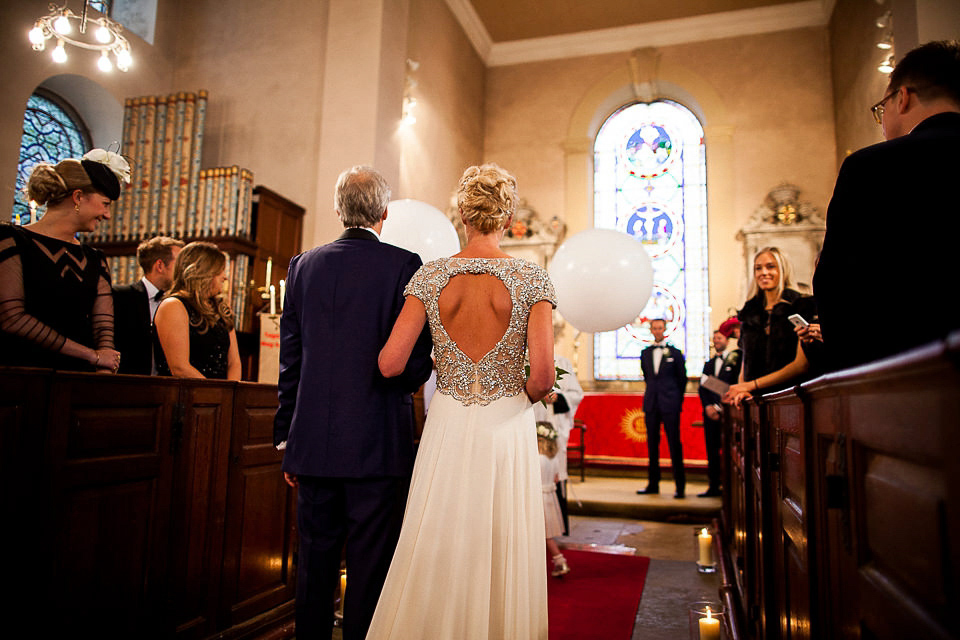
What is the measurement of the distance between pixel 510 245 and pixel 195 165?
4.69 m

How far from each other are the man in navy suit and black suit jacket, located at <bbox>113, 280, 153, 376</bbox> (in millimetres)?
1412

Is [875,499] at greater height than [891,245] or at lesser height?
lesser

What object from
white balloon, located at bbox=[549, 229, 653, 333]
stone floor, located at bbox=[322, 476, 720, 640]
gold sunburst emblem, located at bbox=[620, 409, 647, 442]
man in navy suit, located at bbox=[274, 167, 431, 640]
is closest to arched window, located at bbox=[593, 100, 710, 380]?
gold sunburst emblem, located at bbox=[620, 409, 647, 442]

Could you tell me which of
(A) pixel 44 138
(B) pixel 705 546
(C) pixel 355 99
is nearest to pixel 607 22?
(C) pixel 355 99

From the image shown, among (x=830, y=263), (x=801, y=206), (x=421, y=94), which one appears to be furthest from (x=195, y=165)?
(x=801, y=206)

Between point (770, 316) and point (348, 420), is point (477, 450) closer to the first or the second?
point (348, 420)

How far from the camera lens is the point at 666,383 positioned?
21.1ft

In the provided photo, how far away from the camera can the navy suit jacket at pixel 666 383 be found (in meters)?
6.38

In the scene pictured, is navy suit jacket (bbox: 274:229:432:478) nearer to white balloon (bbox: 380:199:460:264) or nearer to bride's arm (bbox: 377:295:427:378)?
bride's arm (bbox: 377:295:427:378)

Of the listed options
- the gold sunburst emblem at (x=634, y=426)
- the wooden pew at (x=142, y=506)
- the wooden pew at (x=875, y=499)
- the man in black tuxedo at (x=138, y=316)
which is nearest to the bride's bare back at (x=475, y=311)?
the wooden pew at (x=875, y=499)

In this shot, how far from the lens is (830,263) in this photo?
1272mm

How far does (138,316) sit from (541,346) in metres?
2.21

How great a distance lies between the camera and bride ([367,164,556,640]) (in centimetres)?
170

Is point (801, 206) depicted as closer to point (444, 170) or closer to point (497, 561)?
point (444, 170)
